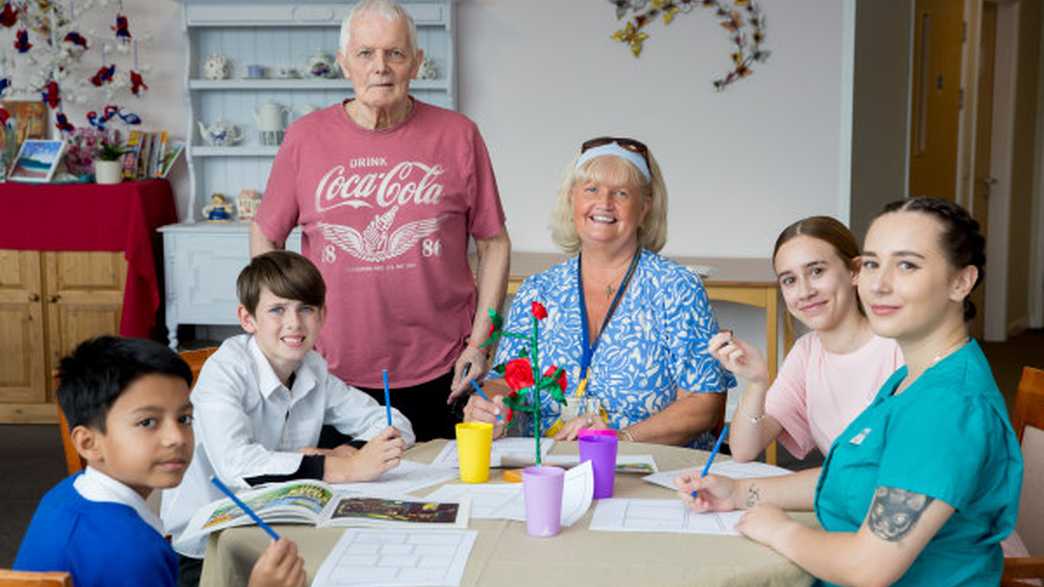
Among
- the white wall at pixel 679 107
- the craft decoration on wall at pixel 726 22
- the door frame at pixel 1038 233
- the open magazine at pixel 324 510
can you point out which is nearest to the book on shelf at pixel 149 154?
the white wall at pixel 679 107

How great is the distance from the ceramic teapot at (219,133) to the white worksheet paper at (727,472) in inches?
154

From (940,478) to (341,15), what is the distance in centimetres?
→ 424

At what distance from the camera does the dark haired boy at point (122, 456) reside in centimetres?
142

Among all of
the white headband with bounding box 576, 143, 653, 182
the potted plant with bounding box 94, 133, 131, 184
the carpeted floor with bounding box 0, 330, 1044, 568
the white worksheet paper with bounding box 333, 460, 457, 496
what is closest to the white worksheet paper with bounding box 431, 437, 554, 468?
the white worksheet paper with bounding box 333, 460, 457, 496

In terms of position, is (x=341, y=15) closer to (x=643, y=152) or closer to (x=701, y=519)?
(x=643, y=152)

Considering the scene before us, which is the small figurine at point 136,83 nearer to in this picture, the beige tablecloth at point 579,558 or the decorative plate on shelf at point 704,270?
the decorative plate on shelf at point 704,270

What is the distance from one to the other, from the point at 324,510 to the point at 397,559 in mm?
255

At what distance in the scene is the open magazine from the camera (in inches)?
63.9

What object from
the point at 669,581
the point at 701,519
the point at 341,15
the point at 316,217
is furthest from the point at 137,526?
the point at 341,15

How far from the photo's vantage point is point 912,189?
5727 mm

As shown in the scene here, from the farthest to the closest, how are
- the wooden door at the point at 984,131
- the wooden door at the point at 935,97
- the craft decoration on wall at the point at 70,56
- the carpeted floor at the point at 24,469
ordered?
the wooden door at the point at 984,131 < the wooden door at the point at 935,97 < the craft decoration on wall at the point at 70,56 < the carpeted floor at the point at 24,469

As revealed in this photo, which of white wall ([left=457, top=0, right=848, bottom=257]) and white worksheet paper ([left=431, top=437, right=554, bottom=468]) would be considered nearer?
white worksheet paper ([left=431, top=437, right=554, bottom=468])

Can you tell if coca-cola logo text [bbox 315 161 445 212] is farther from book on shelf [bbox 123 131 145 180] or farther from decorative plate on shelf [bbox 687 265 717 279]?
book on shelf [bbox 123 131 145 180]

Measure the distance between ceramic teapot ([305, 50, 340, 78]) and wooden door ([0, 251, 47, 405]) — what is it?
5.03ft
